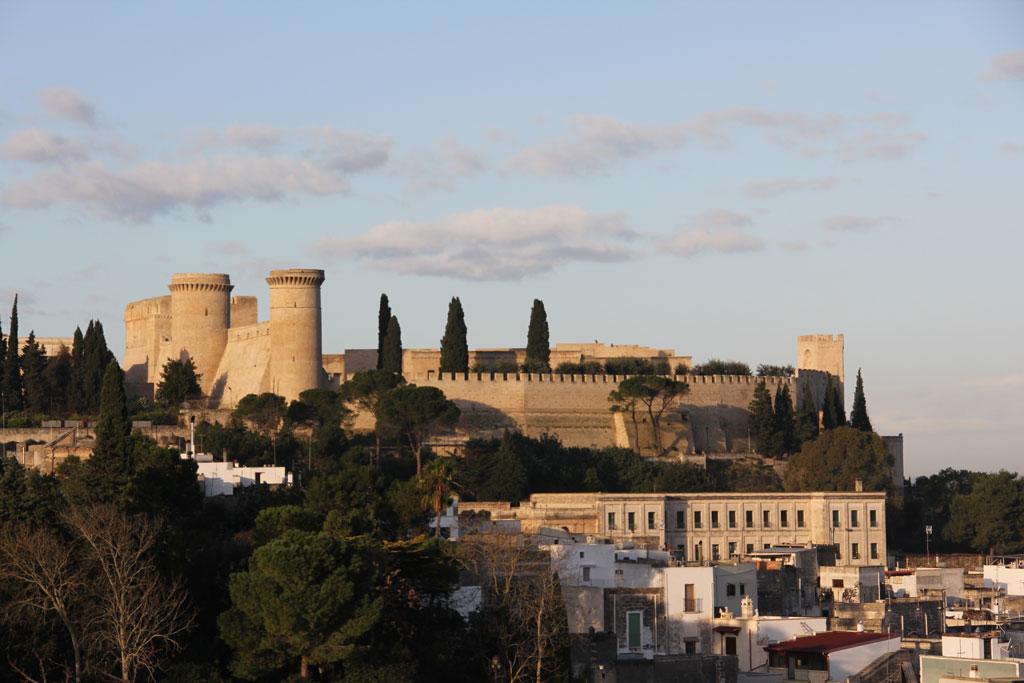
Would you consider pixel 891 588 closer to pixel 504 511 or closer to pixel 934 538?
pixel 504 511

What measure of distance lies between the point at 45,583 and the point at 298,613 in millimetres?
3948

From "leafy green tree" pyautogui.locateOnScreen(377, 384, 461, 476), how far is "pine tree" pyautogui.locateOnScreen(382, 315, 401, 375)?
372 cm

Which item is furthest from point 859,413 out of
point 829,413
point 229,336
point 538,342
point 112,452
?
point 112,452

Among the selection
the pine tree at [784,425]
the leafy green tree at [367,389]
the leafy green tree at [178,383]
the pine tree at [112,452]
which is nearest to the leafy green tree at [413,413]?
the leafy green tree at [367,389]

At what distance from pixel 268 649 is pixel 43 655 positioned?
351 cm

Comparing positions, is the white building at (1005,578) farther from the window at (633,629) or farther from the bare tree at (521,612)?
the bare tree at (521,612)

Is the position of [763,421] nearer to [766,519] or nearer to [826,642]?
[766,519]

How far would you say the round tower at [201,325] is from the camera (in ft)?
228

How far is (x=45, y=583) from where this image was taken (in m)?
32.0

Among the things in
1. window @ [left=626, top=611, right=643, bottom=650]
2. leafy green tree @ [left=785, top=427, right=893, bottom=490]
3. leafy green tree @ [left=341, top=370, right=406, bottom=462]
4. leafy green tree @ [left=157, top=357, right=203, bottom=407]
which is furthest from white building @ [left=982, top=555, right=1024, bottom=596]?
leafy green tree @ [left=157, top=357, right=203, bottom=407]

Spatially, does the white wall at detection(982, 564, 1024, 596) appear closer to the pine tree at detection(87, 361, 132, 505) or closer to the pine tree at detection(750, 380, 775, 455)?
the pine tree at detection(750, 380, 775, 455)

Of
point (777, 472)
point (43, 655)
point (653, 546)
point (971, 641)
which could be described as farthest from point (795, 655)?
point (777, 472)

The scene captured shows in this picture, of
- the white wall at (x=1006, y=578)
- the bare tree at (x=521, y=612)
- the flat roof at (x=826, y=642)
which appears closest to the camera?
the flat roof at (x=826, y=642)

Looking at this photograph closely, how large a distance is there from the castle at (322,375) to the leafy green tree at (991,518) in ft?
32.3
